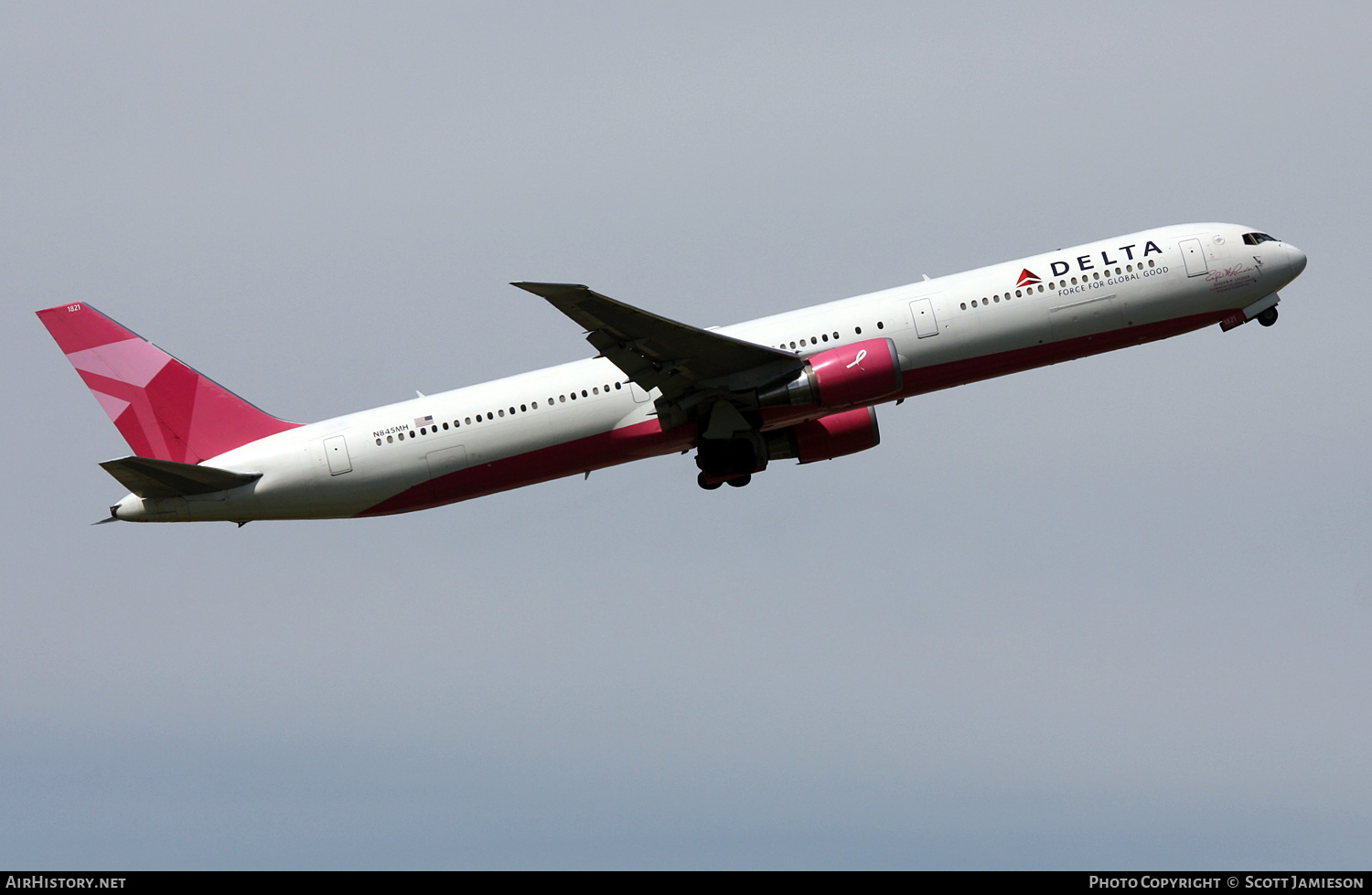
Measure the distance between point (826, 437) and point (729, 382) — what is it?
4.99m

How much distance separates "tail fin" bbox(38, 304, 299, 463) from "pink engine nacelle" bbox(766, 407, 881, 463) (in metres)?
14.8

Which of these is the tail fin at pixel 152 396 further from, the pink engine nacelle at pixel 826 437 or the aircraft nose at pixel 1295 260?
the aircraft nose at pixel 1295 260

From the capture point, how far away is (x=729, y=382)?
4134 centimetres

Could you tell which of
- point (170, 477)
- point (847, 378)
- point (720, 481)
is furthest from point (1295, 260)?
point (170, 477)

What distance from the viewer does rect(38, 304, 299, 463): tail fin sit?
43.9 meters

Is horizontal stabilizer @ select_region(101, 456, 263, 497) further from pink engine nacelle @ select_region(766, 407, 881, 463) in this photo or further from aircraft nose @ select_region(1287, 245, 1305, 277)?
aircraft nose @ select_region(1287, 245, 1305, 277)

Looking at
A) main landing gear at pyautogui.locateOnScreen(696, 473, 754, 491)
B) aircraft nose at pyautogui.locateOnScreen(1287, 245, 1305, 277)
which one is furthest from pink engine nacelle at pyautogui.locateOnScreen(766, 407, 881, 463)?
aircraft nose at pyautogui.locateOnScreen(1287, 245, 1305, 277)

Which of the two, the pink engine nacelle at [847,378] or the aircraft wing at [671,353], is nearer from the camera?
the aircraft wing at [671,353]

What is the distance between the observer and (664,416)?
41.8 metres

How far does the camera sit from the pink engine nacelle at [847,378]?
40156 millimetres

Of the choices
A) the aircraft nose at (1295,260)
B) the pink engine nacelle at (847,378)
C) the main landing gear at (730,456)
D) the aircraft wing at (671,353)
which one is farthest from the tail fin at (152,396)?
the aircraft nose at (1295,260)

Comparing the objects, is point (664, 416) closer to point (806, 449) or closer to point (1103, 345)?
point (806, 449)

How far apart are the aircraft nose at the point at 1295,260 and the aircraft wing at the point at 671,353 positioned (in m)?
15.2

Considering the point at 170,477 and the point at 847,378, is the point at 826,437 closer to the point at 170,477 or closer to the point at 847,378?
the point at 847,378
